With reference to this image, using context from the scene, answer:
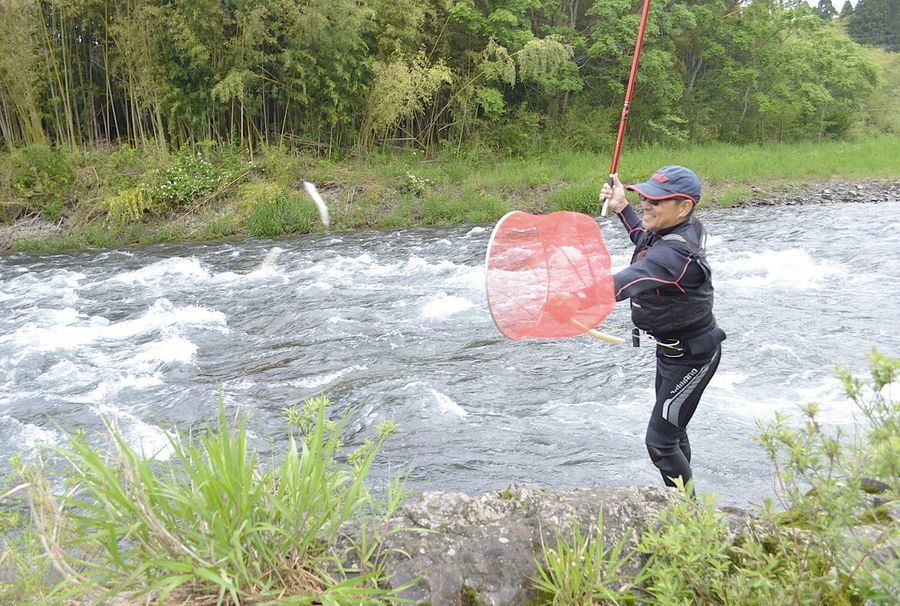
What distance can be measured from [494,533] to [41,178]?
59.7 ft

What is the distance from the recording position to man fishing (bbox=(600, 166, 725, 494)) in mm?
3379

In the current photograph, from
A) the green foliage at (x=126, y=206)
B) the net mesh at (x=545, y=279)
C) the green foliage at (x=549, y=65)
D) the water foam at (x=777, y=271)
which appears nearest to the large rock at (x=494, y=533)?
the net mesh at (x=545, y=279)

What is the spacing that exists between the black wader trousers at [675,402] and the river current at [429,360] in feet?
1.81

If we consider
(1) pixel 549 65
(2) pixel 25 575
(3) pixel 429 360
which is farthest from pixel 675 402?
(1) pixel 549 65

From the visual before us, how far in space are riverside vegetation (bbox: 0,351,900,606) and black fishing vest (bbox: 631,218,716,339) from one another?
4.56 ft

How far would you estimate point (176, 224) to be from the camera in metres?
16.6

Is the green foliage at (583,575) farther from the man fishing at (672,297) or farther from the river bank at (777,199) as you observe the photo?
the river bank at (777,199)

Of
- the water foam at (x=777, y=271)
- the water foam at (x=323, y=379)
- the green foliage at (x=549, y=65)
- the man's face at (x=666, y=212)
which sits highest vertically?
the green foliage at (x=549, y=65)

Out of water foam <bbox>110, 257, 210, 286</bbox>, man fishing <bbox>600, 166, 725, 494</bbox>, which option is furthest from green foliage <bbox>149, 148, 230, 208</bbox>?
man fishing <bbox>600, 166, 725, 494</bbox>

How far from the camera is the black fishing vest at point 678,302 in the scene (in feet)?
11.4

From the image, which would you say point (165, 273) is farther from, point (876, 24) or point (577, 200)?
point (876, 24)

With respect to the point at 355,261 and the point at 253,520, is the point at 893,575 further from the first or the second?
the point at 355,261

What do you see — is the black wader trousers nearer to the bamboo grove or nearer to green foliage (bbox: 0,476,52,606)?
green foliage (bbox: 0,476,52,606)

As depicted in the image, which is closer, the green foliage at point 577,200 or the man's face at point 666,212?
the man's face at point 666,212
